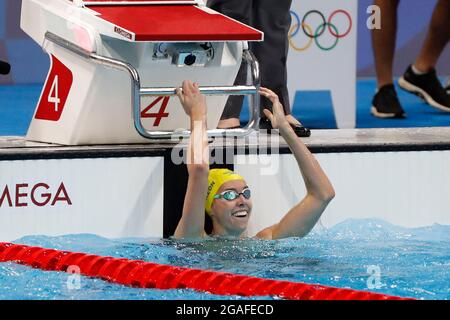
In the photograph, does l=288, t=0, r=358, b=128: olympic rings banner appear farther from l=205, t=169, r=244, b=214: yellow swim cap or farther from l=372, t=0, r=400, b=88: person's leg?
l=205, t=169, r=244, b=214: yellow swim cap

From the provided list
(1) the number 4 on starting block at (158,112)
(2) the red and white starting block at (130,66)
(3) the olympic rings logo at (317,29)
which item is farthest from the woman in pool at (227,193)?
(3) the olympic rings logo at (317,29)

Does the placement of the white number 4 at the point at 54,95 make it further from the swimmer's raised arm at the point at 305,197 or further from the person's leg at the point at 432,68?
the person's leg at the point at 432,68

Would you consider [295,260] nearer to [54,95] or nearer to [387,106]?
[54,95]

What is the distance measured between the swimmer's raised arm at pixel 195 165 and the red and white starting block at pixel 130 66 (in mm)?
88

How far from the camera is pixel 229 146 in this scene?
16.9ft

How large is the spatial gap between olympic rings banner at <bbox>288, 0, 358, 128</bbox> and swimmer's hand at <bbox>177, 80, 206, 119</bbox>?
210 centimetres

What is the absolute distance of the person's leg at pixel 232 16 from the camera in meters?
5.59

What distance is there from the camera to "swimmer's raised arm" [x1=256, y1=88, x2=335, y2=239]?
488 centimetres

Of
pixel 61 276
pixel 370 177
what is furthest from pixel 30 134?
pixel 370 177

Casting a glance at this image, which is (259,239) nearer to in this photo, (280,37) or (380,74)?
(280,37)

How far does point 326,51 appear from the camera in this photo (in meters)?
6.89

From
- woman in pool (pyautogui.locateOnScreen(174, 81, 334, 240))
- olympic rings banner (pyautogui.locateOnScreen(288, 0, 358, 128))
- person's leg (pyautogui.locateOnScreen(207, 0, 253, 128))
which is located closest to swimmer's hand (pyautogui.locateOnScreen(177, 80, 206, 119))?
woman in pool (pyautogui.locateOnScreen(174, 81, 334, 240))

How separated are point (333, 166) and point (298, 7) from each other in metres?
1.77
